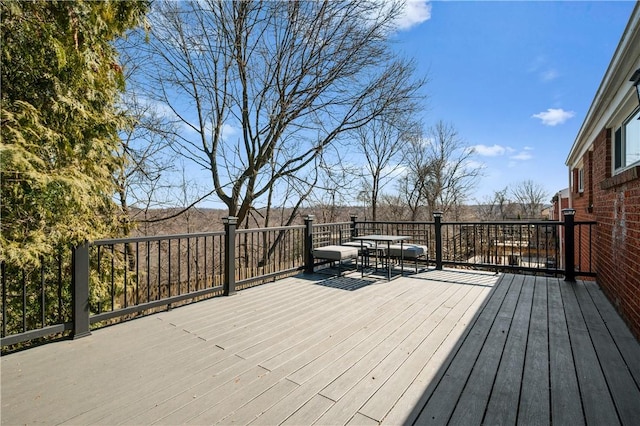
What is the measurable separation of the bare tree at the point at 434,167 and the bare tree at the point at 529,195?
38.0 ft

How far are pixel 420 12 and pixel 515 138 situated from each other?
11120mm

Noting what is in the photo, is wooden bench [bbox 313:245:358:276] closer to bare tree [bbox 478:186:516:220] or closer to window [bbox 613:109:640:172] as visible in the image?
window [bbox 613:109:640:172]

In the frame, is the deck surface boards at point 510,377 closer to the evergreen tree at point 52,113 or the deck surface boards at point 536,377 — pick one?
the deck surface boards at point 536,377

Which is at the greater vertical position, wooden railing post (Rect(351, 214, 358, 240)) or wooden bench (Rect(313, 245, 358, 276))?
wooden railing post (Rect(351, 214, 358, 240))

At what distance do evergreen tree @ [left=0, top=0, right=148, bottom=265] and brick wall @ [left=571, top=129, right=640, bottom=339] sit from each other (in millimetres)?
4655

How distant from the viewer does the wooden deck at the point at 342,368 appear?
1.58m

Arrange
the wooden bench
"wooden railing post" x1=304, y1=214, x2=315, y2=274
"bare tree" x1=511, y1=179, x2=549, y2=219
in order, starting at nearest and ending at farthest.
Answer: the wooden bench
"wooden railing post" x1=304, y1=214, x2=315, y2=274
"bare tree" x1=511, y1=179, x2=549, y2=219

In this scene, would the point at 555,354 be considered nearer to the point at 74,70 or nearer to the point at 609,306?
the point at 609,306

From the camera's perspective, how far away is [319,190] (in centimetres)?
922

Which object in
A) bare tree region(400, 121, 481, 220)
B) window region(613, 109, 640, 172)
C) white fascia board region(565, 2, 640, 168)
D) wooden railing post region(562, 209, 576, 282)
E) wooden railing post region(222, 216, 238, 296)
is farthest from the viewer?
bare tree region(400, 121, 481, 220)

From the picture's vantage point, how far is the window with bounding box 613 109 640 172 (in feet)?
9.69

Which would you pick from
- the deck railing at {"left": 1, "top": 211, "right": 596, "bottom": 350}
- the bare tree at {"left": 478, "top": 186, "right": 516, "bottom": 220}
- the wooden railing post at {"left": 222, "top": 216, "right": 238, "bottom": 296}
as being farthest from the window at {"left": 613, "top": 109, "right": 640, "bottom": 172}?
the bare tree at {"left": 478, "top": 186, "right": 516, "bottom": 220}

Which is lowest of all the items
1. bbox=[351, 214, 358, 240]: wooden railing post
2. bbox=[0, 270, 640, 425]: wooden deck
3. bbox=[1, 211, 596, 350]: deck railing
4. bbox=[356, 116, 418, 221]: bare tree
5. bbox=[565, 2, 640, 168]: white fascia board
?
bbox=[0, 270, 640, 425]: wooden deck

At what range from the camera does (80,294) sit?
260 centimetres
